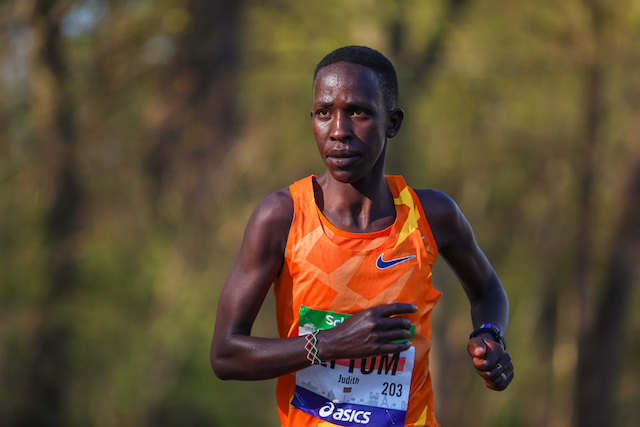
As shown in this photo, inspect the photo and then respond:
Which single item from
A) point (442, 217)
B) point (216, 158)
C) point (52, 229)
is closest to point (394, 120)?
point (442, 217)

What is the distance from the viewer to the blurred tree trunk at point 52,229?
865cm

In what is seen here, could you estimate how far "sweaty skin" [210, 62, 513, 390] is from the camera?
200cm

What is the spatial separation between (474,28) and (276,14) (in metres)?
3.60

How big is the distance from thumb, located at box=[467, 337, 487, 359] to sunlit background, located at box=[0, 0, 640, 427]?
21.3ft

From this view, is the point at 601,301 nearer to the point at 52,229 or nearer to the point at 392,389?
the point at 52,229

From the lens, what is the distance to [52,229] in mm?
8953

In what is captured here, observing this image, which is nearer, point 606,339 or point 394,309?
point 394,309

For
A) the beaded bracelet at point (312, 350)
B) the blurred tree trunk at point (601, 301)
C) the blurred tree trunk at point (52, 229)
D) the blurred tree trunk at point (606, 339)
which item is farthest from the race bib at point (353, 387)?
the blurred tree trunk at point (606, 339)

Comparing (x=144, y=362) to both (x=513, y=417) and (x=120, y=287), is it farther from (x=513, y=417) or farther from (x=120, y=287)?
(x=513, y=417)

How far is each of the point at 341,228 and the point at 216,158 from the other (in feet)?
29.9

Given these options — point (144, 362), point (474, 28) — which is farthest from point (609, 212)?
point (144, 362)

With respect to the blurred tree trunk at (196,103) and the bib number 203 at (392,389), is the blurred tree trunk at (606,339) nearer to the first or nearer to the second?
the blurred tree trunk at (196,103)

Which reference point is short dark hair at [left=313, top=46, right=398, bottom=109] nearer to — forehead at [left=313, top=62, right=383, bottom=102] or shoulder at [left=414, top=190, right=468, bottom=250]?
forehead at [left=313, top=62, right=383, bottom=102]

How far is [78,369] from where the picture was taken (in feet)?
28.7
